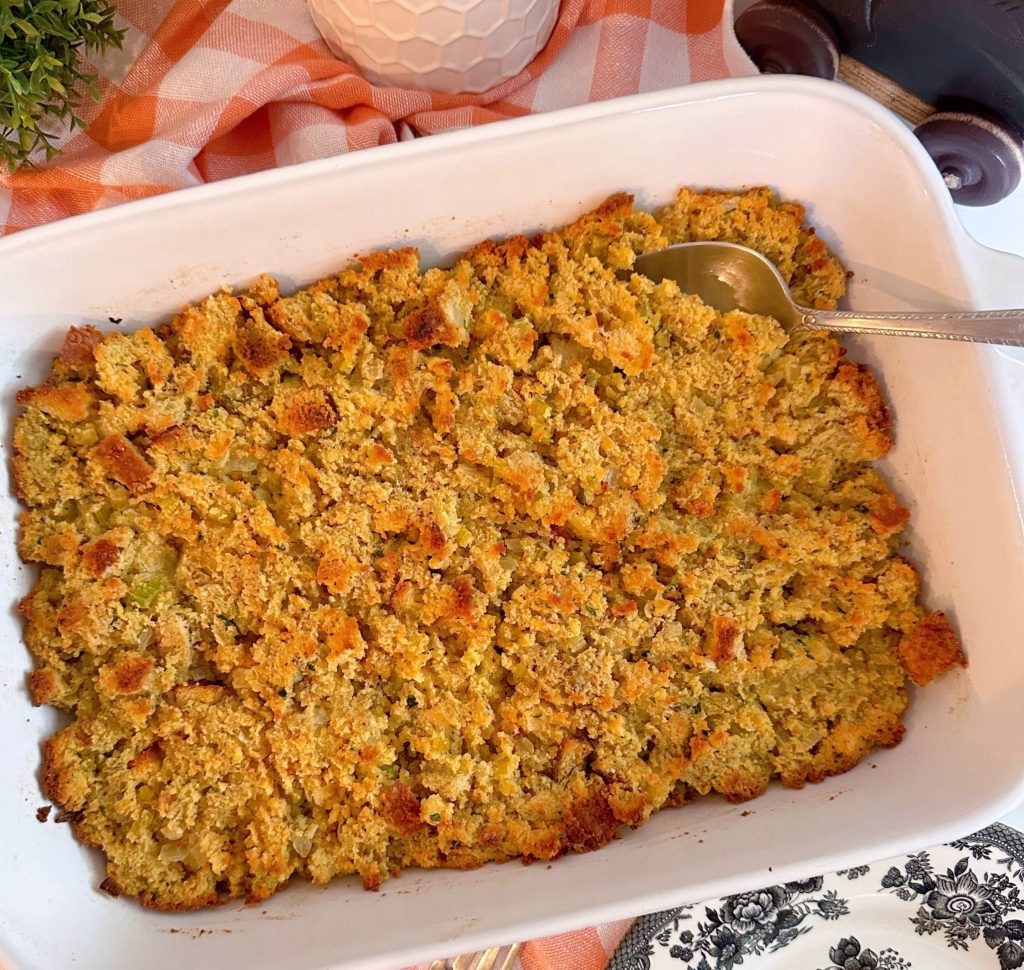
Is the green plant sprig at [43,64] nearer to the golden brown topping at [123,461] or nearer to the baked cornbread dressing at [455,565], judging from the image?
the baked cornbread dressing at [455,565]

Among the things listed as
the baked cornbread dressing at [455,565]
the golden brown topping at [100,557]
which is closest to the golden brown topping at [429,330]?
the baked cornbread dressing at [455,565]

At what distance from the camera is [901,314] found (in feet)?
4.10

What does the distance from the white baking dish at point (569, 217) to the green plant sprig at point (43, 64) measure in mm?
319

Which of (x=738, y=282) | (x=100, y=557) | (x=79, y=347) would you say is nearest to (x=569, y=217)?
(x=738, y=282)

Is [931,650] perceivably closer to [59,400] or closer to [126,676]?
[126,676]

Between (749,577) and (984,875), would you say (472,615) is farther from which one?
(984,875)

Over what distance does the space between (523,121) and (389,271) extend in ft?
0.95

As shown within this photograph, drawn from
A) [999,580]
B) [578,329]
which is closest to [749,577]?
[999,580]

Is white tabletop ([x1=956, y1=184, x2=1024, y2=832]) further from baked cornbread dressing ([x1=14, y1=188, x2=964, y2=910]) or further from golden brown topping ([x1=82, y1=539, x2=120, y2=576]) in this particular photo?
golden brown topping ([x1=82, y1=539, x2=120, y2=576])

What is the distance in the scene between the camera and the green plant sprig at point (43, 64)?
1.35m

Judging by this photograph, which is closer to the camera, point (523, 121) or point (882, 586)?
point (523, 121)

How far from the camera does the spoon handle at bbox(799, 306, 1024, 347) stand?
115 cm

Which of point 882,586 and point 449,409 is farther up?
point 449,409

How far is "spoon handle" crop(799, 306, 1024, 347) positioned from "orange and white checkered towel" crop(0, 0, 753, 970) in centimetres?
52
